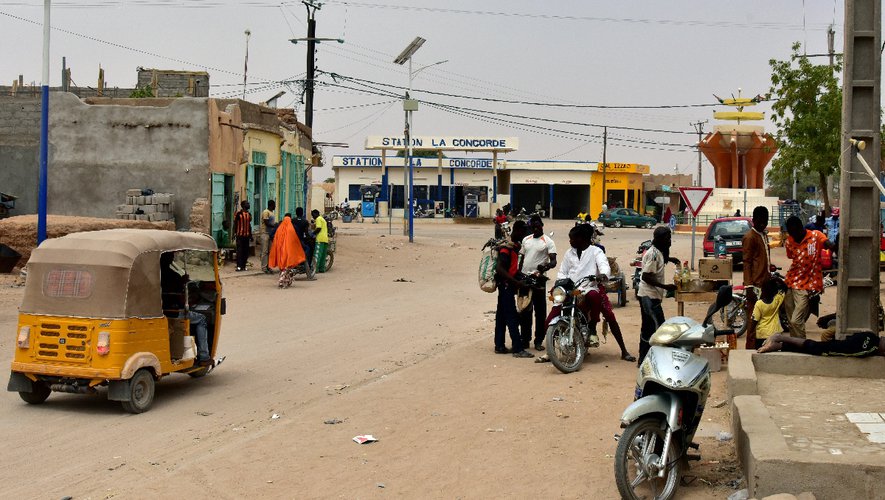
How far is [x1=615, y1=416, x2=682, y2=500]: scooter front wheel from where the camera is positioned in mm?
6504

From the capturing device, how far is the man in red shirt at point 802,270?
12.0 meters

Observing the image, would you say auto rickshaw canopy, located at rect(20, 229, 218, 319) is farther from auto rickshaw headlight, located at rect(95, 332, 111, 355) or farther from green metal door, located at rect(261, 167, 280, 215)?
green metal door, located at rect(261, 167, 280, 215)

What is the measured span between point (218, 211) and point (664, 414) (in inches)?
847

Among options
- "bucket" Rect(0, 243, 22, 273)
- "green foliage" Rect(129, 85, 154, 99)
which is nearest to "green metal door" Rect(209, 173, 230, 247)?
"bucket" Rect(0, 243, 22, 273)

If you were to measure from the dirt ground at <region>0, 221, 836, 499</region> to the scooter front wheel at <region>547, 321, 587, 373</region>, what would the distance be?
15cm

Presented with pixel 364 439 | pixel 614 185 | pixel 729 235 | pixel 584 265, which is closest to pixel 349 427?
pixel 364 439

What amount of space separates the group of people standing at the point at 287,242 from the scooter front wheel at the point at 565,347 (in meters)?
11.3

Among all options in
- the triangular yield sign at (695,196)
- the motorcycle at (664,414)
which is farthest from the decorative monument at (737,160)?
the motorcycle at (664,414)

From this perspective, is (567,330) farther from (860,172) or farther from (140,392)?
(140,392)

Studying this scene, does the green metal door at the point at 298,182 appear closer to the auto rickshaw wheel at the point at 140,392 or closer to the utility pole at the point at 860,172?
the auto rickshaw wheel at the point at 140,392

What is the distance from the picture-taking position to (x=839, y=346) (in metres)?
9.75

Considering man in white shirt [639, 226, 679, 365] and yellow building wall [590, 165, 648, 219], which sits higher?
yellow building wall [590, 165, 648, 219]

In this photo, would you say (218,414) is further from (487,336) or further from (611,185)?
(611,185)

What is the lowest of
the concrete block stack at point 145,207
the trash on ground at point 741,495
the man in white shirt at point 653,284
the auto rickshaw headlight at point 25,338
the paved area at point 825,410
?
the trash on ground at point 741,495
